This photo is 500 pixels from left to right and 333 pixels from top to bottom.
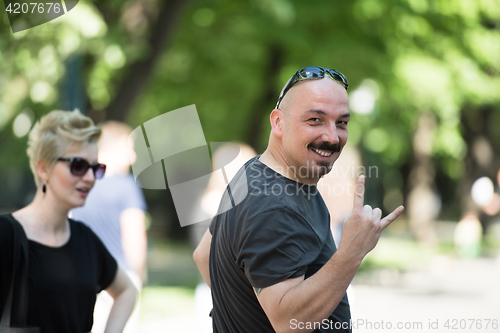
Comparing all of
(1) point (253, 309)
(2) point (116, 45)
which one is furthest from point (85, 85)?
(1) point (253, 309)

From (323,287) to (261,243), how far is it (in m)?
0.23

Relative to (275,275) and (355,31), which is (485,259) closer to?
(355,31)

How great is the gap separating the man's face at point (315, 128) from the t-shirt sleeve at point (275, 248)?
0.26m

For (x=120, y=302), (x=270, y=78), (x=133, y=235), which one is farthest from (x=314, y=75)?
(x=270, y=78)

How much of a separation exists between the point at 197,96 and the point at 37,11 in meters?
9.29

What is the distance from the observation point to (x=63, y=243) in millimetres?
2818

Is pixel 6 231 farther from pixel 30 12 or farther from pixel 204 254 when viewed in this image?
pixel 30 12

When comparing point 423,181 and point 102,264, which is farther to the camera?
point 423,181

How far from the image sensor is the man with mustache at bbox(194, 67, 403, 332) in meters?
1.75

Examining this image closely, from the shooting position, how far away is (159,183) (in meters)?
3.66

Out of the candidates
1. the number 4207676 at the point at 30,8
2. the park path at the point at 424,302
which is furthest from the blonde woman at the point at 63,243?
the park path at the point at 424,302

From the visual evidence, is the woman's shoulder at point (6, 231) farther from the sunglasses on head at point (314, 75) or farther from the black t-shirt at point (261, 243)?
the sunglasses on head at point (314, 75)

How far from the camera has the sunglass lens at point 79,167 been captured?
9.73ft

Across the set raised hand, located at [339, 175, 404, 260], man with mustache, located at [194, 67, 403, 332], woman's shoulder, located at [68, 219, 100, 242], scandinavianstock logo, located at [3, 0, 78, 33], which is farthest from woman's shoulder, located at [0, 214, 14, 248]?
scandinavianstock logo, located at [3, 0, 78, 33]
